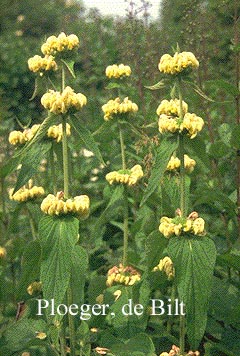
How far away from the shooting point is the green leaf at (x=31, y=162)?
2049mm

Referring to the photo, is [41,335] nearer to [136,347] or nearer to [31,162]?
[136,347]

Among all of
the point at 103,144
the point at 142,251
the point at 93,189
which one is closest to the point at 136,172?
the point at 142,251

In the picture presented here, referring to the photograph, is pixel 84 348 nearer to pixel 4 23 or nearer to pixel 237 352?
pixel 237 352

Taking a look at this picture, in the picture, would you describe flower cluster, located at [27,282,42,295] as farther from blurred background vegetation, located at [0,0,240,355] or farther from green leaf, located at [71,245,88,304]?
green leaf, located at [71,245,88,304]

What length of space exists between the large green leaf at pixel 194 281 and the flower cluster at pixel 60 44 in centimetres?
77

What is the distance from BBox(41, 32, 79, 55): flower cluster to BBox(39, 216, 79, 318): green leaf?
60 cm

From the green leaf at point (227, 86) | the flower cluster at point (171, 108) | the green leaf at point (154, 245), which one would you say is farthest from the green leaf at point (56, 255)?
the green leaf at point (227, 86)

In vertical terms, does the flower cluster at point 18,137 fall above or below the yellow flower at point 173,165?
above

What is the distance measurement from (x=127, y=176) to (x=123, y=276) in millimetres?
394

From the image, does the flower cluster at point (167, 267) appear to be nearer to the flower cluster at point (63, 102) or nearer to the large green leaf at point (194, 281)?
the large green leaf at point (194, 281)

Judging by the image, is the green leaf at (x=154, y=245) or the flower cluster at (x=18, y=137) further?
the flower cluster at (x=18, y=137)

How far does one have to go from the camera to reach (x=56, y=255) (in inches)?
77.2

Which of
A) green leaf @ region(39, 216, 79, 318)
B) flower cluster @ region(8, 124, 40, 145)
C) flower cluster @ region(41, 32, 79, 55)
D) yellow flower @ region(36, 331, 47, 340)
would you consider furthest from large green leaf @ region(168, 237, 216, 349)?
flower cluster @ region(8, 124, 40, 145)

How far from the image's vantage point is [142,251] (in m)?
2.88
